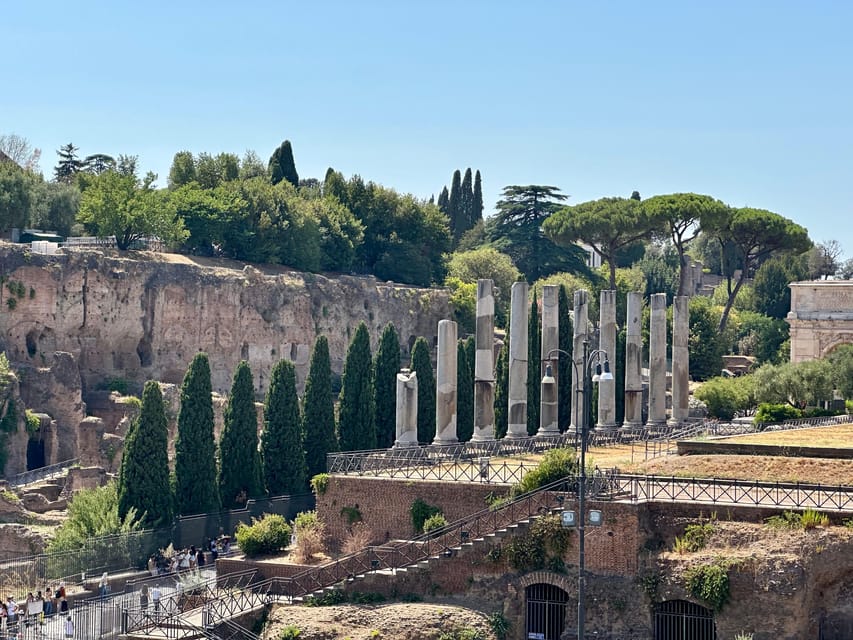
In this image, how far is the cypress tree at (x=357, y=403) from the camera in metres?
52.3

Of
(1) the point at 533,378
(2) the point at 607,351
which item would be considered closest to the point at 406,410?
(2) the point at 607,351

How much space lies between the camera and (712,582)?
1293 inches

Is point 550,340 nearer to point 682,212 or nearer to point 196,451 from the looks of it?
point 196,451

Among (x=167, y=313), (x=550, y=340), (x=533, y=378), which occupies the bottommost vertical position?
(x=533, y=378)

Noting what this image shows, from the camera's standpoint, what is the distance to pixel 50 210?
263 ft

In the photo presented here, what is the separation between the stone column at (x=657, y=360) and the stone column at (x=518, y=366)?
24.9 feet

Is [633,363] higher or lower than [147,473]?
higher

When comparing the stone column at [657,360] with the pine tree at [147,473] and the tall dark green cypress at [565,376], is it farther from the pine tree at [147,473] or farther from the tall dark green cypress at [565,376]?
the pine tree at [147,473]

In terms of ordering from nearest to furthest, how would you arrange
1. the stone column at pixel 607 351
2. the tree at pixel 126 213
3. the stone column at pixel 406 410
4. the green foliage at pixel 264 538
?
1. the green foliage at pixel 264 538
2. the stone column at pixel 406 410
3. the stone column at pixel 607 351
4. the tree at pixel 126 213

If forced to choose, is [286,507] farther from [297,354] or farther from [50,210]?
[50,210]

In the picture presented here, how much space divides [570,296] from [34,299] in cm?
3126

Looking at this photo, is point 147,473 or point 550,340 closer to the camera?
point 147,473

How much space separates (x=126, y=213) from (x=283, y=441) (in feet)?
93.9

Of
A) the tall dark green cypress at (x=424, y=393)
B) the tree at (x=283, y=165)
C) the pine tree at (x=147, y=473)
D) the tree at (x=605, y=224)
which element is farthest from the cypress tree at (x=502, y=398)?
the tree at (x=283, y=165)
